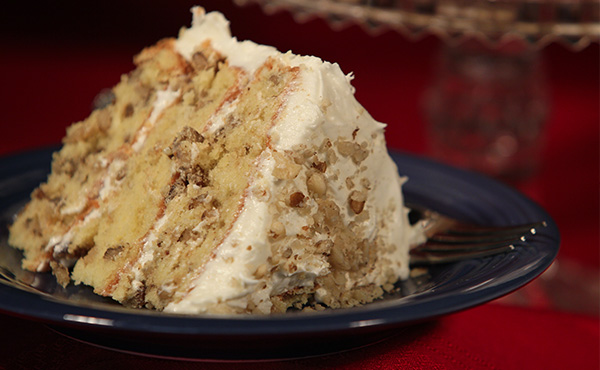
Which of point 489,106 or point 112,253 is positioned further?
point 489,106

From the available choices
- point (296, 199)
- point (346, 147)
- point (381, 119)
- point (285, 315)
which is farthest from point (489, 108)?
point (285, 315)

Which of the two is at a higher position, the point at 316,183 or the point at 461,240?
the point at 316,183

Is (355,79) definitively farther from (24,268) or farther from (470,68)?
(470,68)

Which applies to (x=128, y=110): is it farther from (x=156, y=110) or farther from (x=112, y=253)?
(x=112, y=253)

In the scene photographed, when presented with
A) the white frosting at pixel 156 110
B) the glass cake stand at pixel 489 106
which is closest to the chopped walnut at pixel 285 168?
the white frosting at pixel 156 110

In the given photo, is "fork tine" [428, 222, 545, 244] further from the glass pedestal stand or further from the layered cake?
the glass pedestal stand

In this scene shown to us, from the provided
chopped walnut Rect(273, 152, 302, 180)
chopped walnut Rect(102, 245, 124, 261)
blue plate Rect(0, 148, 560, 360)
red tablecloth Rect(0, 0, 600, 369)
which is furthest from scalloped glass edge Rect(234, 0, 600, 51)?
chopped walnut Rect(102, 245, 124, 261)

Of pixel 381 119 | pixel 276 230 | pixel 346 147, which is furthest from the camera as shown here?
pixel 381 119

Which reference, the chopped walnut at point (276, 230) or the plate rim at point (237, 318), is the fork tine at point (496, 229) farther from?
the chopped walnut at point (276, 230)
